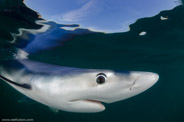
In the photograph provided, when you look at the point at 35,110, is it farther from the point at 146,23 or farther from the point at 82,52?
the point at 146,23

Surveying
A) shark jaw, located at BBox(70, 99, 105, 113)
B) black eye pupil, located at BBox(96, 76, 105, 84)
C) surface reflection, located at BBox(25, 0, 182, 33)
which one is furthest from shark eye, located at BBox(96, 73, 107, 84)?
surface reflection, located at BBox(25, 0, 182, 33)

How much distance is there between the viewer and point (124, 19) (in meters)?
6.99

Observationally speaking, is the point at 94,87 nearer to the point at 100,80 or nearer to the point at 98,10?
the point at 100,80

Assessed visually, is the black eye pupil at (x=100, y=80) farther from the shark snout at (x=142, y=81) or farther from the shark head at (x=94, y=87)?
the shark snout at (x=142, y=81)

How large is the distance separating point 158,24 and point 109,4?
3.95 meters

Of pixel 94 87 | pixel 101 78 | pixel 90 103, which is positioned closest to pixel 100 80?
pixel 101 78

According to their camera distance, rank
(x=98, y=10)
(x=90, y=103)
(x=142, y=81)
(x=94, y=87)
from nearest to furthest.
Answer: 1. (x=142, y=81)
2. (x=94, y=87)
3. (x=90, y=103)
4. (x=98, y=10)

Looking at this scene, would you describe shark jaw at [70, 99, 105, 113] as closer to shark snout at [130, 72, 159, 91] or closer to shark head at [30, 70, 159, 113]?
shark head at [30, 70, 159, 113]

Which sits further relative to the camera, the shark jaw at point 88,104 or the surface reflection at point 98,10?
the surface reflection at point 98,10

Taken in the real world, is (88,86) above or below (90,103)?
above

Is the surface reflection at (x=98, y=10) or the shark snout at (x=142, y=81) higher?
the surface reflection at (x=98, y=10)

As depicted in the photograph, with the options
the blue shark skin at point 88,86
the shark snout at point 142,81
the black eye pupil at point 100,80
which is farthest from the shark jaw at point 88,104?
the shark snout at point 142,81

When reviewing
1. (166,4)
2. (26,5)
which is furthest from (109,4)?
(26,5)

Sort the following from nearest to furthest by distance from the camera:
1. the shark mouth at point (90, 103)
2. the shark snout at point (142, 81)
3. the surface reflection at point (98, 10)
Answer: the shark snout at point (142, 81)
the shark mouth at point (90, 103)
the surface reflection at point (98, 10)
